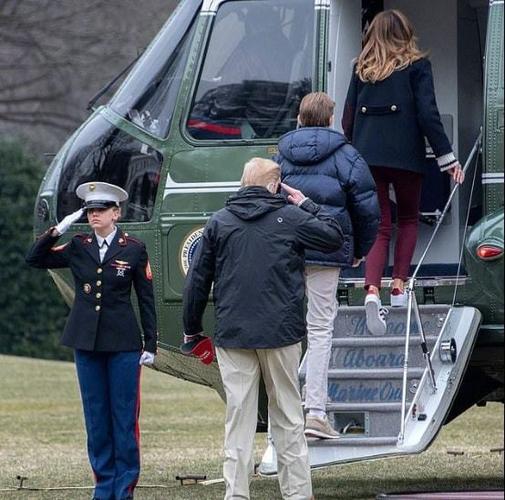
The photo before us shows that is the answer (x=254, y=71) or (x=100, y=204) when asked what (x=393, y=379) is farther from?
(x=254, y=71)

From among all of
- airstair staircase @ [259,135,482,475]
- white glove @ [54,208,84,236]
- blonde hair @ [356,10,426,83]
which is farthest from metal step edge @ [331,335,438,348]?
white glove @ [54,208,84,236]

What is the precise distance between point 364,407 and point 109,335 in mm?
1272

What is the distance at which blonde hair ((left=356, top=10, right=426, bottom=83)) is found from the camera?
7590 mm

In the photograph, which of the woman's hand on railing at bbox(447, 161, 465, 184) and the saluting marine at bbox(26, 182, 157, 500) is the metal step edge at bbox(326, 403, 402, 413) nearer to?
the saluting marine at bbox(26, 182, 157, 500)

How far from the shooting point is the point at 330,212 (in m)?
7.18

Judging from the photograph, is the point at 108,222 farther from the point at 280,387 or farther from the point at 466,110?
the point at 466,110

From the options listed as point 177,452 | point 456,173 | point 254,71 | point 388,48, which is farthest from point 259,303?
point 177,452

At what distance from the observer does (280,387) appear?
6.88 m

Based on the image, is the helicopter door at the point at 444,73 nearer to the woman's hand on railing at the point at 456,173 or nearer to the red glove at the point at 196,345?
the woman's hand on railing at the point at 456,173

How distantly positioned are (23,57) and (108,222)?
60.7ft

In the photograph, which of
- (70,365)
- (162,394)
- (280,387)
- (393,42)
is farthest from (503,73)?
(70,365)

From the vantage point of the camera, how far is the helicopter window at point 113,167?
8.35 meters

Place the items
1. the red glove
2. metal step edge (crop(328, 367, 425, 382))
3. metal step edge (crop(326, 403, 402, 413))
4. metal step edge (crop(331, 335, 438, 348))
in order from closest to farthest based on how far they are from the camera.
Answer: the red glove → metal step edge (crop(326, 403, 402, 413)) → metal step edge (crop(328, 367, 425, 382)) → metal step edge (crop(331, 335, 438, 348))

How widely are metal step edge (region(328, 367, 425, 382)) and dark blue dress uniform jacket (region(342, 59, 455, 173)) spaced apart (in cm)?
98
